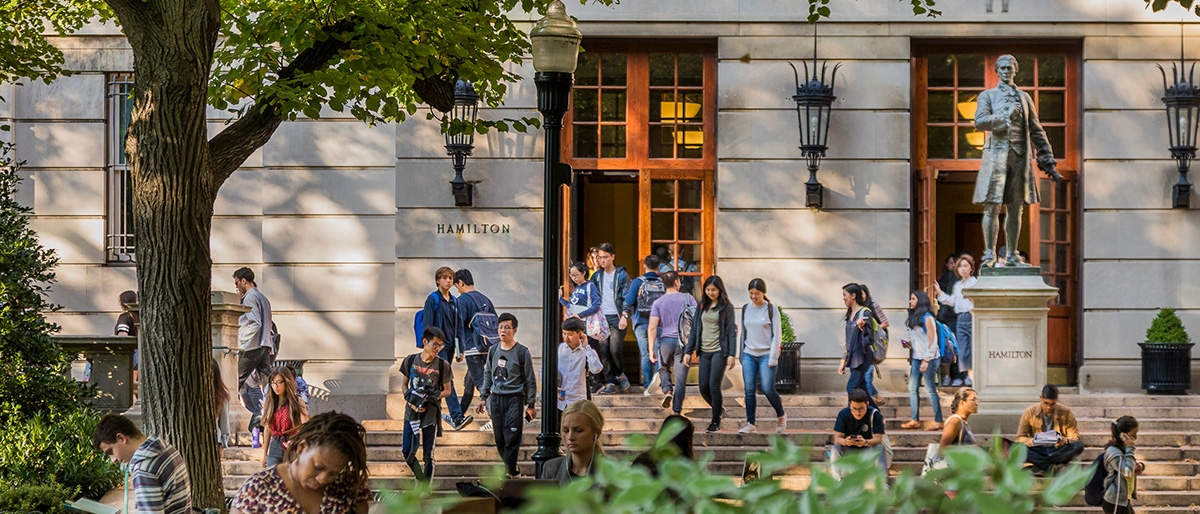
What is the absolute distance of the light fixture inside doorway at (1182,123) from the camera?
18781mm

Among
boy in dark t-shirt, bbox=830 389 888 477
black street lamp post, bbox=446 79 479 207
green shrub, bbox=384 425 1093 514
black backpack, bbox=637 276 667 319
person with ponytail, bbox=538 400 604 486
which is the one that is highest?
black street lamp post, bbox=446 79 479 207

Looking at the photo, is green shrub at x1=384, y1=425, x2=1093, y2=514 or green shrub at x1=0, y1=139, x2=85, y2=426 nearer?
green shrub at x1=384, y1=425, x2=1093, y2=514

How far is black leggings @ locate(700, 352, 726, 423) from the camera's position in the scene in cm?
1549

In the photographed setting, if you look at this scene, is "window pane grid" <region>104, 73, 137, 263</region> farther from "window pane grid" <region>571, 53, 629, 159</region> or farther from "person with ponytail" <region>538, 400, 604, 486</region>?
"person with ponytail" <region>538, 400, 604, 486</region>

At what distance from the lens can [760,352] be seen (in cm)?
1557

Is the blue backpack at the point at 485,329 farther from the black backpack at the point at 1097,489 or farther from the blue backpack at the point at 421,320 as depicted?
the black backpack at the point at 1097,489

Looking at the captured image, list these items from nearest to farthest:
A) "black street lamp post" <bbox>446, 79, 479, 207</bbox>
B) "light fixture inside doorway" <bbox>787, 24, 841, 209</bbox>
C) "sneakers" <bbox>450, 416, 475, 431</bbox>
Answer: "sneakers" <bbox>450, 416, 475, 431</bbox> < "black street lamp post" <bbox>446, 79, 479, 207</bbox> < "light fixture inside doorway" <bbox>787, 24, 841, 209</bbox>

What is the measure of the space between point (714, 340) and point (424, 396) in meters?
3.12

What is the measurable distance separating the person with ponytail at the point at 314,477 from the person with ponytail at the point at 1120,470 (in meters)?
7.73

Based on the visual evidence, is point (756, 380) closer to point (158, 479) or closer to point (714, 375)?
point (714, 375)

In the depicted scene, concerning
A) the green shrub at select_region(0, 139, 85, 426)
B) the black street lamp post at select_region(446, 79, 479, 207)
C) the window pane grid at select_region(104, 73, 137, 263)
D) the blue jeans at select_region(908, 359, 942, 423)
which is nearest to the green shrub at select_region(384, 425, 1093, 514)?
the green shrub at select_region(0, 139, 85, 426)

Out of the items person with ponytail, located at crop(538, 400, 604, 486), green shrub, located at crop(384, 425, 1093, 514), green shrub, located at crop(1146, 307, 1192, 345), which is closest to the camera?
green shrub, located at crop(384, 425, 1093, 514)

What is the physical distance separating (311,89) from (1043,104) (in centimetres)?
1209

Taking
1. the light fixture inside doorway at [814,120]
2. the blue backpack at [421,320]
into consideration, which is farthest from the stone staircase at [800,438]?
the light fixture inside doorway at [814,120]
